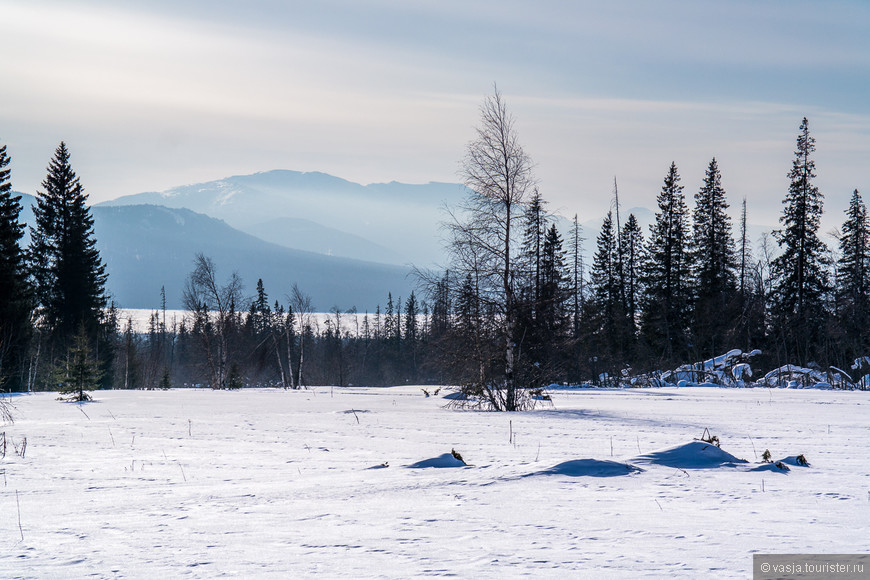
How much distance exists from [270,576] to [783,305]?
4380 cm

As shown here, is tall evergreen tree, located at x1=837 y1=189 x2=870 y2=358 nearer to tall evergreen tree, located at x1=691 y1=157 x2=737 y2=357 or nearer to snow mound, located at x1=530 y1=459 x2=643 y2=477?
tall evergreen tree, located at x1=691 y1=157 x2=737 y2=357

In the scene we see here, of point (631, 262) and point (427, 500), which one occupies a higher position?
point (631, 262)

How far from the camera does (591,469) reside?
7.88 m

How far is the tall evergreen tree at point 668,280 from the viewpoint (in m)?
44.9

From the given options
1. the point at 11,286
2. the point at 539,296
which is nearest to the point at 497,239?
Result: the point at 539,296

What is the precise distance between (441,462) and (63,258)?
42.3 m

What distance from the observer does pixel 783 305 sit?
4150cm

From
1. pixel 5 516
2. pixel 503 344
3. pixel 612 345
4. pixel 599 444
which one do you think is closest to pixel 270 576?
pixel 5 516

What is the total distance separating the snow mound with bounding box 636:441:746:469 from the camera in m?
8.28

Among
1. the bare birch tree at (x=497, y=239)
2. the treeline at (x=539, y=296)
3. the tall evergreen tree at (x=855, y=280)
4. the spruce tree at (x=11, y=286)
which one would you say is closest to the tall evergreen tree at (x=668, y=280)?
the treeline at (x=539, y=296)

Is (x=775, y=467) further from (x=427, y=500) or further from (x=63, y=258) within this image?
(x=63, y=258)

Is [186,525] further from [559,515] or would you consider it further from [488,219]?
[488,219]

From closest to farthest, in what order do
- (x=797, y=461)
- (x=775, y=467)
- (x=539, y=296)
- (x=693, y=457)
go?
1. (x=775, y=467)
2. (x=797, y=461)
3. (x=693, y=457)
4. (x=539, y=296)

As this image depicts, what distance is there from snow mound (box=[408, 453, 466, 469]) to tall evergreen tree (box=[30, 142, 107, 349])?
40279 mm
